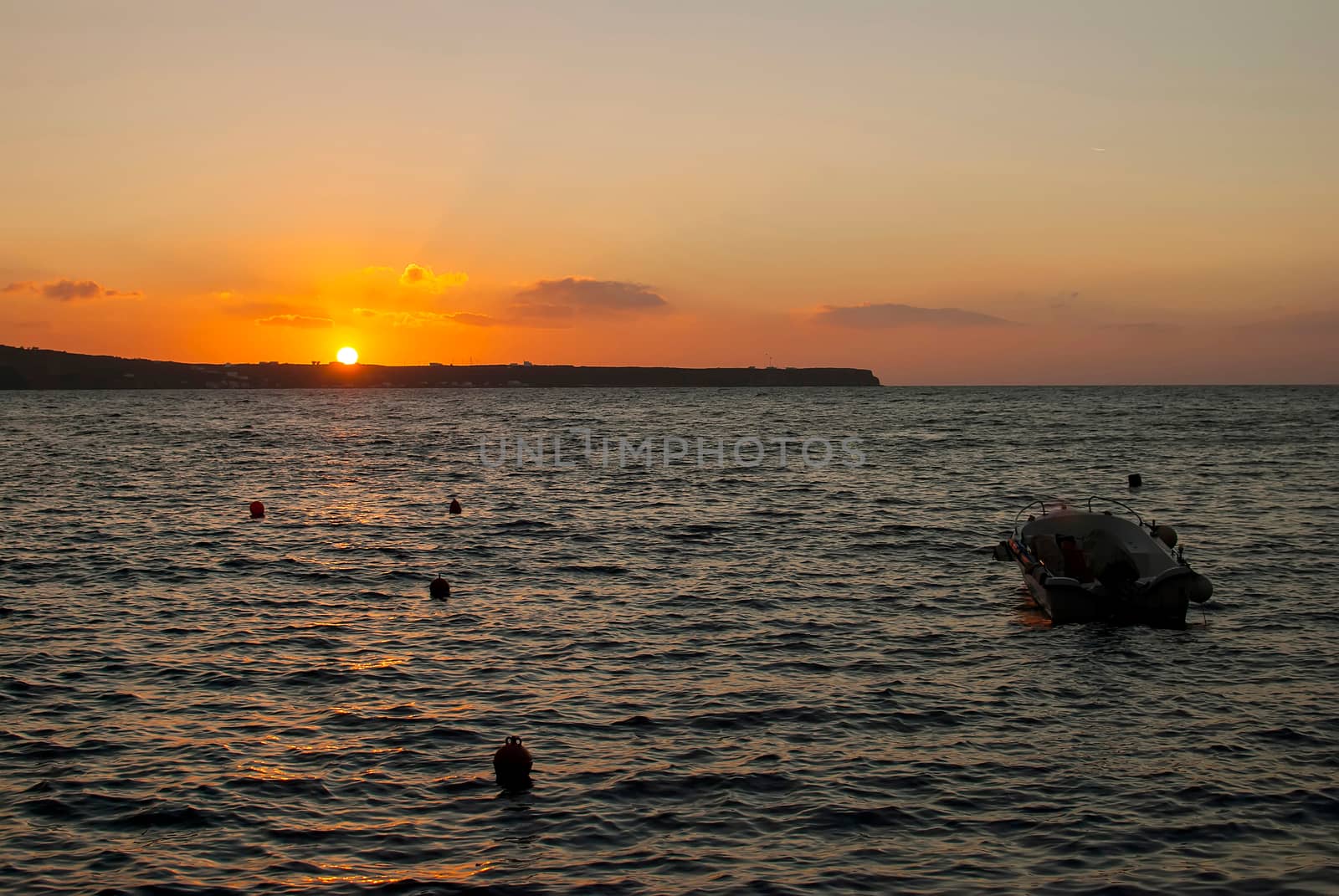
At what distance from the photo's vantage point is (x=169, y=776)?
1539 cm

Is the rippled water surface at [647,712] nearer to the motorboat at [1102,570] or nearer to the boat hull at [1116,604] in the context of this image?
the boat hull at [1116,604]

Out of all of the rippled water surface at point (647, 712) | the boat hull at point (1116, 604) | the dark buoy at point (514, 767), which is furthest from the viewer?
the boat hull at point (1116, 604)

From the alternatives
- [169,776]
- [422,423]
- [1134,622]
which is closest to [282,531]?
[169,776]

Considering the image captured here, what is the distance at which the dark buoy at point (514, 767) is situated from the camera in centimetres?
1495

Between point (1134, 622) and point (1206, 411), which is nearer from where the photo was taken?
point (1134, 622)

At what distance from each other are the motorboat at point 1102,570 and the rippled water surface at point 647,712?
602 millimetres

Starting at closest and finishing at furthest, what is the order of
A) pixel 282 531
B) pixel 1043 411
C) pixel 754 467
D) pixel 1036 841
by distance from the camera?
pixel 1036 841
pixel 282 531
pixel 754 467
pixel 1043 411

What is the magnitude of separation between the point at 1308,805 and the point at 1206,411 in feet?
516

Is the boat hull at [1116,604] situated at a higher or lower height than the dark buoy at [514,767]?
higher

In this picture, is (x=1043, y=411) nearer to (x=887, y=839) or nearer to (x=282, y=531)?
(x=282, y=531)

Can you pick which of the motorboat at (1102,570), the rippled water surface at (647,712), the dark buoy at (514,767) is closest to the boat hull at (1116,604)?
the motorboat at (1102,570)

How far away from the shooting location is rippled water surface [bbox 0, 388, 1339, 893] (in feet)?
42.9

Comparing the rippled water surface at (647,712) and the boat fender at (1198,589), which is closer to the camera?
the rippled water surface at (647,712)

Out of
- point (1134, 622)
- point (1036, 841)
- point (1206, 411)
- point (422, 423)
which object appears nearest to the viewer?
point (1036, 841)
